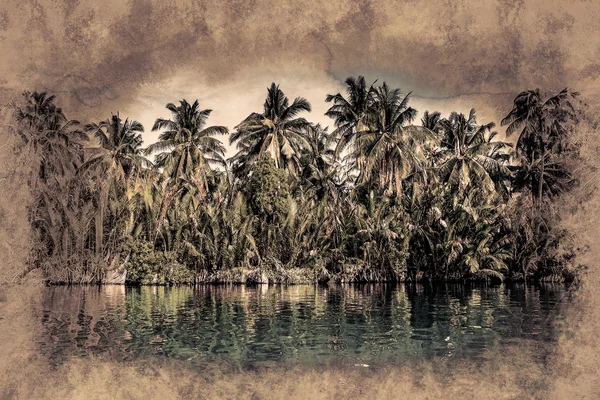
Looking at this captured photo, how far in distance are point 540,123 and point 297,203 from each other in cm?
1888

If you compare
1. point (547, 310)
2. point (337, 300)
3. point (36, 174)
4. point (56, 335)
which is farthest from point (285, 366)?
point (36, 174)

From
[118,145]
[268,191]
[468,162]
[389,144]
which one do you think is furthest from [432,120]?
[118,145]

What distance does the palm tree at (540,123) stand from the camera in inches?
1437

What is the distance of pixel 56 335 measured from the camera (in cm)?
1478

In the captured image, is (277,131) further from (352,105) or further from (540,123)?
(540,123)

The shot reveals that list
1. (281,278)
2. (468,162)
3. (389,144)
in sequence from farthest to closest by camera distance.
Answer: (468,162), (389,144), (281,278)

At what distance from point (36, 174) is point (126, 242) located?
9.73 meters

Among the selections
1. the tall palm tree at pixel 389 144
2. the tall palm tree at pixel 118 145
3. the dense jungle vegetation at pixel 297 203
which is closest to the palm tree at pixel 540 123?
the dense jungle vegetation at pixel 297 203

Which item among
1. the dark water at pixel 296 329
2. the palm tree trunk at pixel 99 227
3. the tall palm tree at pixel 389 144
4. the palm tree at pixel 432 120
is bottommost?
the dark water at pixel 296 329

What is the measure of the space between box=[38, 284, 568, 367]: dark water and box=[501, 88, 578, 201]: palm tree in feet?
51.8

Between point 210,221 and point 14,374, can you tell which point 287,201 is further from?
point 14,374

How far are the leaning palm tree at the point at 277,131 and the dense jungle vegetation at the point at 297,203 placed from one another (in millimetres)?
116

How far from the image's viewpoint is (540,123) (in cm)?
3775

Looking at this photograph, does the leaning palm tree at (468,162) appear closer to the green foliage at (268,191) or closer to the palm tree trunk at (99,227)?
the green foliage at (268,191)
